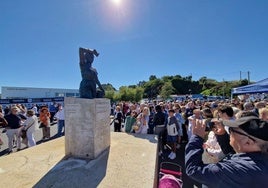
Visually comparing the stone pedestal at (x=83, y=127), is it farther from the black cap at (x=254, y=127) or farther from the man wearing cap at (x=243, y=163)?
the black cap at (x=254, y=127)

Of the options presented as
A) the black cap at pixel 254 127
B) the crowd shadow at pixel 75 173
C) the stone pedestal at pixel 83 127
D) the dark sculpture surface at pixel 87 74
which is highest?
the dark sculpture surface at pixel 87 74

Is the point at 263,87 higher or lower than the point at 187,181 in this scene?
higher

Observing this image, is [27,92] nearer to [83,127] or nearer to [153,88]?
[83,127]

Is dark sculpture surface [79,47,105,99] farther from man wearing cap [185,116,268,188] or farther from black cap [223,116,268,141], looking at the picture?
black cap [223,116,268,141]

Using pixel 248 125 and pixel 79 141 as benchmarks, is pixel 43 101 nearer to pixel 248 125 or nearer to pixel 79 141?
pixel 79 141

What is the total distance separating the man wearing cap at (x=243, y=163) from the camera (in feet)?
4.80

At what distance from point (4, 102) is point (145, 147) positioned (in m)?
16.6

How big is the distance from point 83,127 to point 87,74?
1.35 metres

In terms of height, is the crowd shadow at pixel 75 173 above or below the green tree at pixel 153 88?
below

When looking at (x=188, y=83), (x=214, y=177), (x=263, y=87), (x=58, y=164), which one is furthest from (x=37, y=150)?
(x=188, y=83)

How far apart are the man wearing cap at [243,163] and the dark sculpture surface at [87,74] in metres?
3.71

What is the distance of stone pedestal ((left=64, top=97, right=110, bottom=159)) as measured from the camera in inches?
181

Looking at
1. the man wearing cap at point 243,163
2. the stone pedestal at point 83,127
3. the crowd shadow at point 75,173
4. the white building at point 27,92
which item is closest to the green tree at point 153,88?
the white building at point 27,92

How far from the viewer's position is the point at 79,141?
467cm
